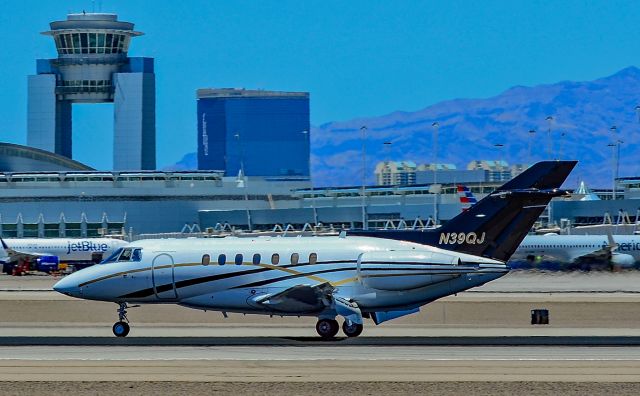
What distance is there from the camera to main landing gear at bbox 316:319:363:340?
5112cm

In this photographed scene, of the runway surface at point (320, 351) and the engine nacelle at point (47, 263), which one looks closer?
the runway surface at point (320, 351)

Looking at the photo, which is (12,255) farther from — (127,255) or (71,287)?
(127,255)

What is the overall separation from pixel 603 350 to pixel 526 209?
9.44 metres

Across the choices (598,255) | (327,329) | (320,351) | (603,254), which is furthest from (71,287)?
(603,254)

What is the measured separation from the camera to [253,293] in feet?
173

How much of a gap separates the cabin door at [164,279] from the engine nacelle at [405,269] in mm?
7096

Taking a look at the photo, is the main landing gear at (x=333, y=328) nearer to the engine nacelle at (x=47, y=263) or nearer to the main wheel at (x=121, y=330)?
the main wheel at (x=121, y=330)

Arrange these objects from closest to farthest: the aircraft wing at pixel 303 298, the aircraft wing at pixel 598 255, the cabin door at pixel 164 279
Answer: the aircraft wing at pixel 303 298
the cabin door at pixel 164 279
the aircraft wing at pixel 598 255

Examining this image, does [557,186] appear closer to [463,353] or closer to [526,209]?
[526,209]

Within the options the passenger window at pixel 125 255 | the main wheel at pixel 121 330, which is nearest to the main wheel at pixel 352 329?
the main wheel at pixel 121 330

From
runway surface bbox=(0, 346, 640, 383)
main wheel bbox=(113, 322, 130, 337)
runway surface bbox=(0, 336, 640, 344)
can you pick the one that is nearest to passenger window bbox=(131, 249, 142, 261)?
main wheel bbox=(113, 322, 130, 337)

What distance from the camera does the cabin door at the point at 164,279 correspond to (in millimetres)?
53844

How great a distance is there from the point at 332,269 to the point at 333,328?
2.30m

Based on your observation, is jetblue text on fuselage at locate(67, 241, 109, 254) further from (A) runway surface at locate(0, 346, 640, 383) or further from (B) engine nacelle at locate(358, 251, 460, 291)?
(A) runway surface at locate(0, 346, 640, 383)
